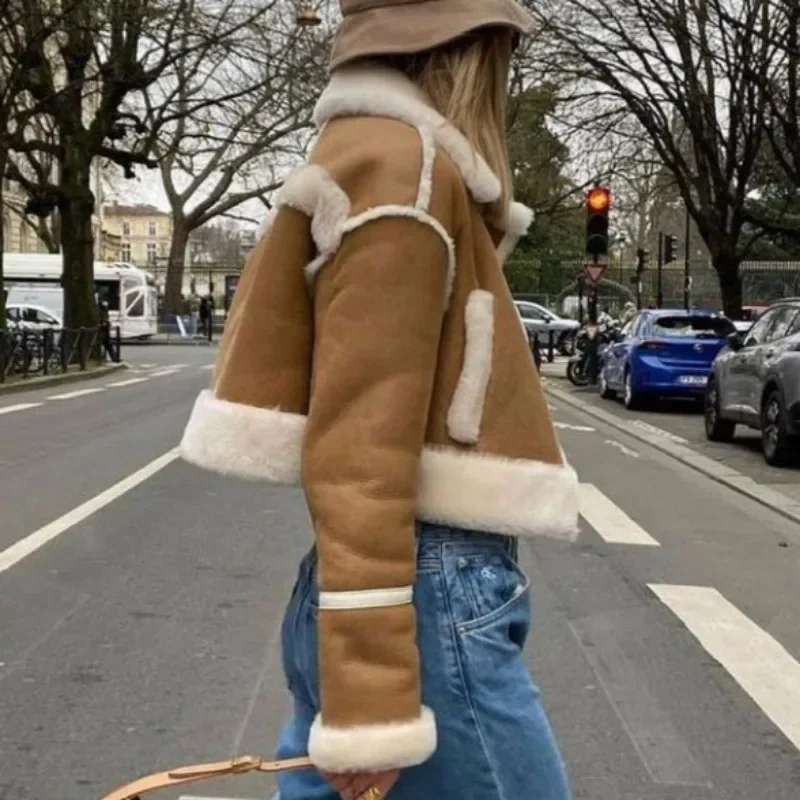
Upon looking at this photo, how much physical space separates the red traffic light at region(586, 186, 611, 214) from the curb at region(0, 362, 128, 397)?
1044 cm

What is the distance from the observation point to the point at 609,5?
22281mm

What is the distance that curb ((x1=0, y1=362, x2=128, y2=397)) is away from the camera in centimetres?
2238

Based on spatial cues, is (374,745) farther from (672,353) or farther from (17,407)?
(672,353)

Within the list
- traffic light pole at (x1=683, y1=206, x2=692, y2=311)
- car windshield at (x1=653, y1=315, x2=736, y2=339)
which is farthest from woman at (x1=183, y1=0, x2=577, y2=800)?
traffic light pole at (x1=683, y1=206, x2=692, y2=311)

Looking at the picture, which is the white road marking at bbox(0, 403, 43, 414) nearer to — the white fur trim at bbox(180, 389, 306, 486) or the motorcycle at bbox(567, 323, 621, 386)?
the motorcycle at bbox(567, 323, 621, 386)

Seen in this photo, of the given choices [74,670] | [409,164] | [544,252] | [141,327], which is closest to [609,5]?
[74,670]

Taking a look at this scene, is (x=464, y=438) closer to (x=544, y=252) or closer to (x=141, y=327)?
(x=141, y=327)

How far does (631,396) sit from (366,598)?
18181mm

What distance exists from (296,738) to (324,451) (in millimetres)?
528

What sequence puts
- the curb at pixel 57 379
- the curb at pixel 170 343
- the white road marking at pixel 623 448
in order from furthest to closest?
the curb at pixel 170 343, the curb at pixel 57 379, the white road marking at pixel 623 448

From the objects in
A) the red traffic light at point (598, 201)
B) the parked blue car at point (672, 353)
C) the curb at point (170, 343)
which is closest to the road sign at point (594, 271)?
the red traffic light at point (598, 201)

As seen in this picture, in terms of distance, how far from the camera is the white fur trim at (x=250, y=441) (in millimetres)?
1858

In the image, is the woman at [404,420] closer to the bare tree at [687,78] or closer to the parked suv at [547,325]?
the bare tree at [687,78]

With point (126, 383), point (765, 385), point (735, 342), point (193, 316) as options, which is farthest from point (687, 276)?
point (193, 316)
